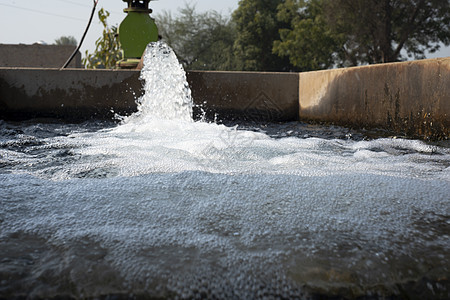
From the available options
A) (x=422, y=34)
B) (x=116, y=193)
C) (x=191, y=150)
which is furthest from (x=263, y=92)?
(x=422, y=34)

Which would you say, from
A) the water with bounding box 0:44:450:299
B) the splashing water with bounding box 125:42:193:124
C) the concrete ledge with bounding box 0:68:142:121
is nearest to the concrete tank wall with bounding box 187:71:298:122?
the splashing water with bounding box 125:42:193:124

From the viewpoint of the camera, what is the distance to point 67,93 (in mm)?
5273

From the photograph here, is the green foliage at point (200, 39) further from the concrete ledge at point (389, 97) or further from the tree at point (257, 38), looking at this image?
the concrete ledge at point (389, 97)

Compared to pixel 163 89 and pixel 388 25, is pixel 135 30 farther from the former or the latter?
pixel 388 25

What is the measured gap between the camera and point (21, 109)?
5.21m

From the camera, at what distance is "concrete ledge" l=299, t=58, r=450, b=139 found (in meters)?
3.27

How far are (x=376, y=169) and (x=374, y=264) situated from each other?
3.99 ft

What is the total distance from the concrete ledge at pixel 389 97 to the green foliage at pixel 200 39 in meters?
28.1

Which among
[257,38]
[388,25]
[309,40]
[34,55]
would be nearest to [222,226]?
[34,55]

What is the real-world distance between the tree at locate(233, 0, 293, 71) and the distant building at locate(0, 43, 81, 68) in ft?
49.3

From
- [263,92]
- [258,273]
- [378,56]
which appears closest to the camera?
[258,273]

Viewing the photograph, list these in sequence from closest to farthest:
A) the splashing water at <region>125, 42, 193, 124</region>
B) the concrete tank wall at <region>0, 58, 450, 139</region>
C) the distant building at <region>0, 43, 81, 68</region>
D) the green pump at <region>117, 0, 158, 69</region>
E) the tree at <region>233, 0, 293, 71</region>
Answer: the concrete tank wall at <region>0, 58, 450, 139</region> → the splashing water at <region>125, 42, 193, 124</region> → the green pump at <region>117, 0, 158, 69</region> → the distant building at <region>0, 43, 81, 68</region> → the tree at <region>233, 0, 293, 71</region>

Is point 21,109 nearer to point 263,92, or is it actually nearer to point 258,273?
point 263,92

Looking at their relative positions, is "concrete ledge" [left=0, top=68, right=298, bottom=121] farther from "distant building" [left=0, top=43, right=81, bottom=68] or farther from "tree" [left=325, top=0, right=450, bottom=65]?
"tree" [left=325, top=0, right=450, bottom=65]
